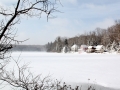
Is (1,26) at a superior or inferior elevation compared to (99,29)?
inferior

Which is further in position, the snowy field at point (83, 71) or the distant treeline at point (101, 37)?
the distant treeline at point (101, 37)

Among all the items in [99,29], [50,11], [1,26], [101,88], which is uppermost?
[99,29]

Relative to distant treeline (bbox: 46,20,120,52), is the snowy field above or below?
below

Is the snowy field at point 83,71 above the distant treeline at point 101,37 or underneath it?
underneath

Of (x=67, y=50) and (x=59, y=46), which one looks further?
(x=59, y=46)

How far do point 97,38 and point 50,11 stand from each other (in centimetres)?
9383

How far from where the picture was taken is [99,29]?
102625 millimetres

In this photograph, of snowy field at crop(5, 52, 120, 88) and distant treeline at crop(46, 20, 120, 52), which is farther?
distant treeline at crop(46, 20, 120, 52)

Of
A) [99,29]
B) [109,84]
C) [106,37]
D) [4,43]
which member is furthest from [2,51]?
[99,29]

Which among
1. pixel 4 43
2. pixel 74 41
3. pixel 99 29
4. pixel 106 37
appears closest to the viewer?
pixel 4 43

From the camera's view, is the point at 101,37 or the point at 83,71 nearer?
the point at 83,71

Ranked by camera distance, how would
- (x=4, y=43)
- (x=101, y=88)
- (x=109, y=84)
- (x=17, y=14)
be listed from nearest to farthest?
(x=17, y=14) < (x=4, y=43) < (x=101, y=88) < (x=109, y=84)

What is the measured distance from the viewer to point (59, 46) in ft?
365

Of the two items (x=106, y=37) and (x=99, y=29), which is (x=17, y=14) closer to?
(x=106, y=37)
